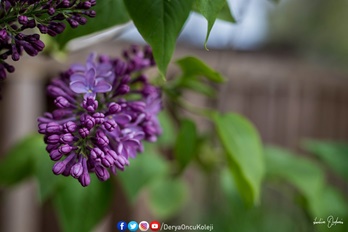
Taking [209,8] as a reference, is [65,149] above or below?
below

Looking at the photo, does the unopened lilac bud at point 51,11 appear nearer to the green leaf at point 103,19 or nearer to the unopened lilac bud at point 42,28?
the unopened lilac bud at point 42,28

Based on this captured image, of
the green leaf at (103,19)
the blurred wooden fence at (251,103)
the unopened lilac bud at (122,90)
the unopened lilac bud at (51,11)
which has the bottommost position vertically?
the blurred wooden fence at (251,103)

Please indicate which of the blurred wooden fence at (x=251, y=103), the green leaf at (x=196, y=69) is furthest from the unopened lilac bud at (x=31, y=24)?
the blurred wooden fence at (x=251, y=103)

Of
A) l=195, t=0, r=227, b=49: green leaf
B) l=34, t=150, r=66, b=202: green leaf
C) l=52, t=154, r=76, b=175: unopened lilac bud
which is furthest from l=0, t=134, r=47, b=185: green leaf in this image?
l=195, t=0, r=227, b=49: green leaf

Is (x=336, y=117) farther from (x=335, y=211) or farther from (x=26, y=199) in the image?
(x=335, y=211)

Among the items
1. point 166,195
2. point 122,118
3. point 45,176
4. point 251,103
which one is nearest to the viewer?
point 122,118

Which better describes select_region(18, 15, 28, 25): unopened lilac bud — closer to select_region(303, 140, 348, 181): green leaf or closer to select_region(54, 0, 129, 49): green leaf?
select_region(54, 0, 129, 49): green leaf

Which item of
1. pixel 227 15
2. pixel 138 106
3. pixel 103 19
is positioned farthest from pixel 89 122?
pixel 227 15

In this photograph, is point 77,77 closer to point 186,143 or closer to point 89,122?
point 89,122
